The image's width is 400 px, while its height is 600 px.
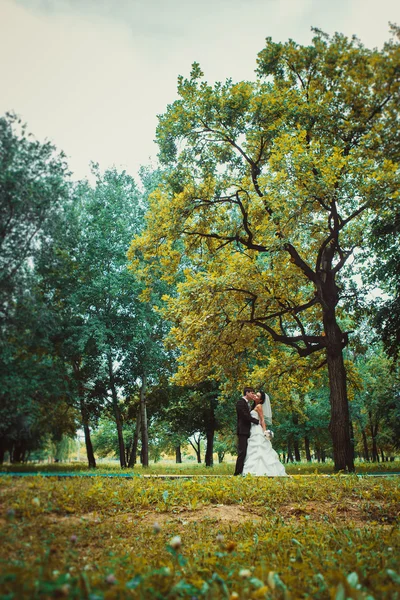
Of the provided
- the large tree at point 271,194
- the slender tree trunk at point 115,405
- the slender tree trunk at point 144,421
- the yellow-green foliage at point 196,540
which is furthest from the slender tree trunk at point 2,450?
the slender tree trunk at point 144,421

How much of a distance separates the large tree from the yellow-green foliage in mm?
6659

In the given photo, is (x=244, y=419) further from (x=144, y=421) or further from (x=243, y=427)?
(x=144, y=421)

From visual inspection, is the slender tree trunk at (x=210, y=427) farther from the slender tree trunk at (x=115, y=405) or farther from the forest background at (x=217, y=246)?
the slender tree trunk at (x=115, y=405)

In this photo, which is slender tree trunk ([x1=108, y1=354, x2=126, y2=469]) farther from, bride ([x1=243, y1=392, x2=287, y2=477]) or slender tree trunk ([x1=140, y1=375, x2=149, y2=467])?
bride ([x1=243, y1=392, x2=287, y2=477])

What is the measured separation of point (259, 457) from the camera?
11.7m

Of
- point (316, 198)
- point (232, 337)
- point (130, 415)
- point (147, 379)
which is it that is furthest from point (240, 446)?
point (130, 415)

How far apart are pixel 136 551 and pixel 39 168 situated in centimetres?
454

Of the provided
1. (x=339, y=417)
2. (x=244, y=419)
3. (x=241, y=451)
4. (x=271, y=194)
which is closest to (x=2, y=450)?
(x=244, y=419)

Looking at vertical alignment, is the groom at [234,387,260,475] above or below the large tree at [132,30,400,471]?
below

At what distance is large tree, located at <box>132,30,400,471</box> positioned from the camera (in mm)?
11133

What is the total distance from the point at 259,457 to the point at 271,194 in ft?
23.2

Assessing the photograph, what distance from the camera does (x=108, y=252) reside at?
35.0 ft

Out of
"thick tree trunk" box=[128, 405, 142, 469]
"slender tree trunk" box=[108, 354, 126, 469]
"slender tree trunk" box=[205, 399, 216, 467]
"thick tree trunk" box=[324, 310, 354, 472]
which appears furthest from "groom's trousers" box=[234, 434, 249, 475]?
"thick tree trunk" box=[128, 405, 142, 469]

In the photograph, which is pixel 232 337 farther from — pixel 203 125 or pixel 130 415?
pixel 130 415
